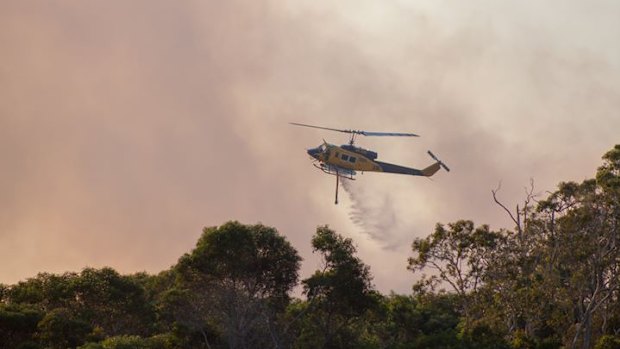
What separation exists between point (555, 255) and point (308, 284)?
1982cm

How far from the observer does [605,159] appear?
6825cm

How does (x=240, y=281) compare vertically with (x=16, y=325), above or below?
above

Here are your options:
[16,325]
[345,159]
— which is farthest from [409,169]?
[16,325]

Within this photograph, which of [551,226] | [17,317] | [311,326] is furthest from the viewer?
[551,226]

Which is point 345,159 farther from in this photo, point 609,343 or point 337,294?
point 609,343

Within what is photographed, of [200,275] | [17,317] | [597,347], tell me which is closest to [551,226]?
[597,347]

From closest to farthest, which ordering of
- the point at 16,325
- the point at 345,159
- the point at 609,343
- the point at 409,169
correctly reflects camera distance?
the point at 609,343 < the point at 16,325 < the point at 345,159 < the point at 409,169

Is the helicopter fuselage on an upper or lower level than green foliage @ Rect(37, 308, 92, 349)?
upper

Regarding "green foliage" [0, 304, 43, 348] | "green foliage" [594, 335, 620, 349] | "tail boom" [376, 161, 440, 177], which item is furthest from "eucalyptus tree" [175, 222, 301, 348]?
"green foliage" [594, 335, 620, 349]

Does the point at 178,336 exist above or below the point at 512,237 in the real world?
below

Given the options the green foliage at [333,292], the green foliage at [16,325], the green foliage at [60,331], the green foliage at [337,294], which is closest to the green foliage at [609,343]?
the green foliage at [337,294]

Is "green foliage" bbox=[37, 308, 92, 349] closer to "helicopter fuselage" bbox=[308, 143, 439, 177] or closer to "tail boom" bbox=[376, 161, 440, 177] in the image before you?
"helicopter fuselage" bbox=[308, 143, 439, 177]

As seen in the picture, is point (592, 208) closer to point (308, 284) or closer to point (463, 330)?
point (463, 330)

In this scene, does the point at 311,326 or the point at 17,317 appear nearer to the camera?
the point at 17,317
